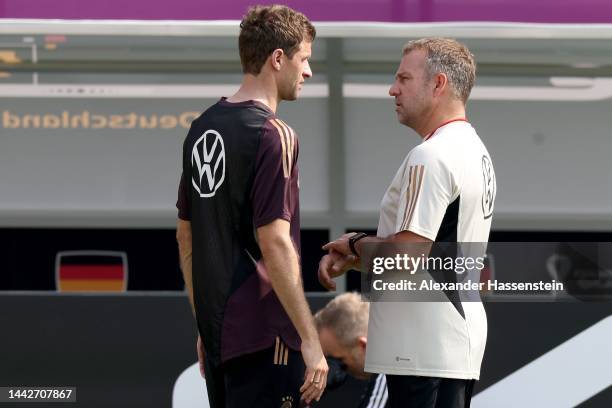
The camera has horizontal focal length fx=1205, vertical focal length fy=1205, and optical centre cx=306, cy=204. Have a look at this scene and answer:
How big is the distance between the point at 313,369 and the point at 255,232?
47 cm

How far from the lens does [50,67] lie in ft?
20.4

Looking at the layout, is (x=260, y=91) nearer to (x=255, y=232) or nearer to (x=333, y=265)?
(x=255, y=232)

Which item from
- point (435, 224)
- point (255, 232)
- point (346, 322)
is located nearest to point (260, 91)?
point (255, 232)

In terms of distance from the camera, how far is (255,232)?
379 centimetres

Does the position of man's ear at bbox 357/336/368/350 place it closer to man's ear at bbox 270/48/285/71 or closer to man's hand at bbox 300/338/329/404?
man's hand at bbox 300/338/329/404

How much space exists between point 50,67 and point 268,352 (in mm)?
2970

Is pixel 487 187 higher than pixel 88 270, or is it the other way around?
pixel 88 270

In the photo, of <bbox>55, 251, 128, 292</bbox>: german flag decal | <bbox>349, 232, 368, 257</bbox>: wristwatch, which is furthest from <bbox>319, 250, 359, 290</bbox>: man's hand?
<bbox>55, 251, 128, 292</bbox>: german flag decal

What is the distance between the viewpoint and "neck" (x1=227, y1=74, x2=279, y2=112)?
388 cm

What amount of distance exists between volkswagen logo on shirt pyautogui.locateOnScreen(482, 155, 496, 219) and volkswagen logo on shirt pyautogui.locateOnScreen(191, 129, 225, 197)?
0.85m

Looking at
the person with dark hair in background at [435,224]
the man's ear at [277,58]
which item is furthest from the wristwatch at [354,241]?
the man's ear at [277,58]

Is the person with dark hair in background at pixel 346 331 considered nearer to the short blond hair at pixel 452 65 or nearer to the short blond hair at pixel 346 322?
the short blond hair at pixel 346 322

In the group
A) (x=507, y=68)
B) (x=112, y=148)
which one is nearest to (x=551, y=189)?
(x=507, y=68)

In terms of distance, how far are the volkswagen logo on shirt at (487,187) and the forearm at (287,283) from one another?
675 millimetres
